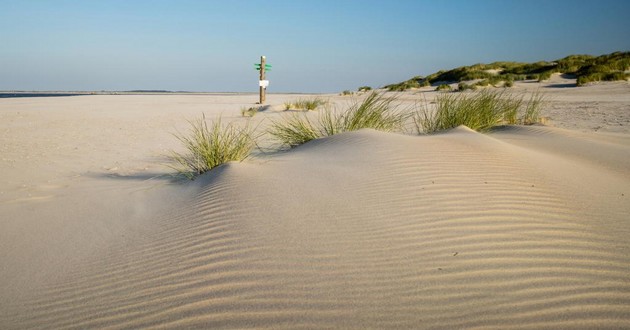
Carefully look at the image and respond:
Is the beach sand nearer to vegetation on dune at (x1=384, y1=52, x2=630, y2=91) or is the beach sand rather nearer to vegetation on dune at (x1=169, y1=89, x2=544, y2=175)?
vegetation on dune at (x1=169, y1=89, x2=544, y2=175)

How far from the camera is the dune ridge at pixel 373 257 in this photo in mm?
1385

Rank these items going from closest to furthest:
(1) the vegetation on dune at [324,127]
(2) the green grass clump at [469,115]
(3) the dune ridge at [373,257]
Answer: (3) the dune ridge at [373,257] < (1) the vegetation on dune at [324,127] < (2) the green grass clump at [469,115]

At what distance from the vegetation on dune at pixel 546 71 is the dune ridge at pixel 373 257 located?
623 inches

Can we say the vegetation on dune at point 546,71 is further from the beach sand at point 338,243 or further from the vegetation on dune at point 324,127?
the beach sand at point 338,243

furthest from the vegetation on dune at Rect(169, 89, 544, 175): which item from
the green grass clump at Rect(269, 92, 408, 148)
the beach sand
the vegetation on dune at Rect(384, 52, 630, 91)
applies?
the vegetation on dune at Rect(384, 52, 630, 91)

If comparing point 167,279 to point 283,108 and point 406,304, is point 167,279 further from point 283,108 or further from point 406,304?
point 283,108

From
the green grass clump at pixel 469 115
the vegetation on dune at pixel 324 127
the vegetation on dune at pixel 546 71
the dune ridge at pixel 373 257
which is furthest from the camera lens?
the vegetation on dune at pixel 546 71

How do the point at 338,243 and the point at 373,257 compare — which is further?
the point at 338,243

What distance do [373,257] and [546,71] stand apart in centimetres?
2180

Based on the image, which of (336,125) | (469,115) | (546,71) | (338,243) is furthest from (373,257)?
(546,71)

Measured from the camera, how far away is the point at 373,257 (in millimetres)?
1729

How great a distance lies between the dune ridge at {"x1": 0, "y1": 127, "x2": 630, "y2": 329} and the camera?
54.5 inches

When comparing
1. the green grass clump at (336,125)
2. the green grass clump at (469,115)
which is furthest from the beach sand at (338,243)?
the green grass clump at (469,115)

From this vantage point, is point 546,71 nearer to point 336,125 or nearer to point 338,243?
point 336,125
